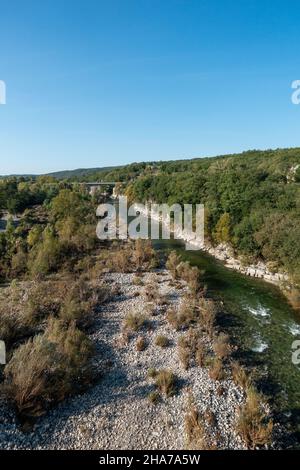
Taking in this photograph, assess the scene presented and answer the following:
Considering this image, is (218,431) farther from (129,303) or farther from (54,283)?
(54,283)

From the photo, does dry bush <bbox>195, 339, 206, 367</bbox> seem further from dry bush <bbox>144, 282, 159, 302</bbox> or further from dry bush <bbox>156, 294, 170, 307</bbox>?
dry bush <bbox>144, 282, 159, 302</bbox>

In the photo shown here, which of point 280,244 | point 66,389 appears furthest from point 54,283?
point 280,244

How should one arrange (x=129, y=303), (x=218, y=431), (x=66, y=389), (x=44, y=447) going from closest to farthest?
(x=44, y=447), (x=218, y=431), (x=66, y=389), (x=129, y=303)

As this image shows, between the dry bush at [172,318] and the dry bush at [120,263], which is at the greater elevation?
the dry bush at [120,263]
